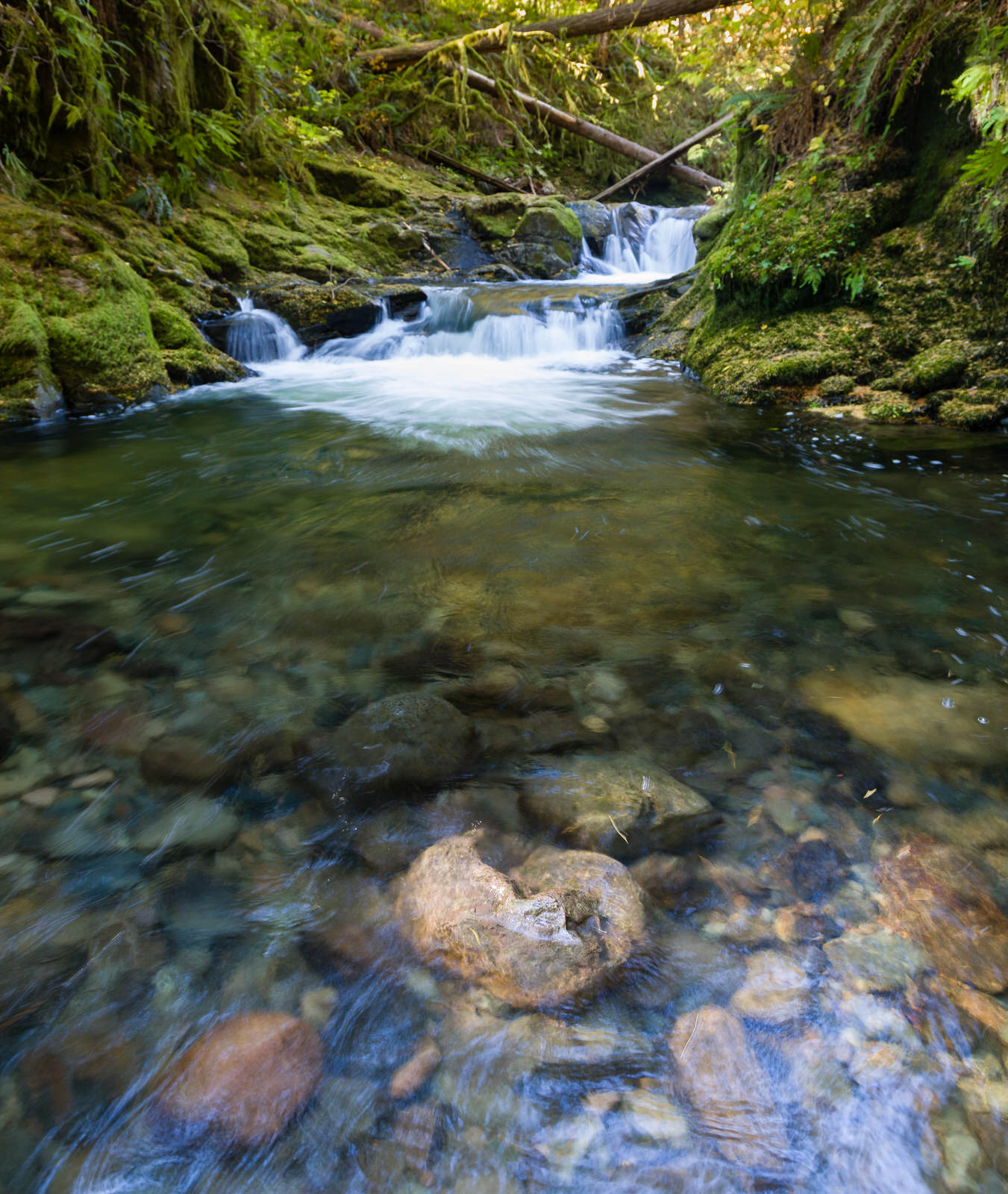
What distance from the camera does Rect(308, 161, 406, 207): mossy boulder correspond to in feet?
43.6

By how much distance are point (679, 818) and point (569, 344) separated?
8.81 metres

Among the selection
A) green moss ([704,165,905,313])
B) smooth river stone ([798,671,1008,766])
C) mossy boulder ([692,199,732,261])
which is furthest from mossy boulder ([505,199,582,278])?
smooth river stone ([798,671,1008,766])

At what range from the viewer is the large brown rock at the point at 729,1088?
109 centimetres

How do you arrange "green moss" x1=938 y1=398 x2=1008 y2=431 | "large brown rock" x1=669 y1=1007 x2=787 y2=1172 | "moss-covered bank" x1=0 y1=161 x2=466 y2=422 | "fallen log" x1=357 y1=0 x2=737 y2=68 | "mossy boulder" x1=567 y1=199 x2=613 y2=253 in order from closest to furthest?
"large brown rock" x1=669 y1=1007 x2=787 y2=1172 < "green moss" x1=938 y1=398 x2=1008 y2=431 < "moss-covered bank" x1=0 y1=161 x2=466 y2=422 < "fallen log" x1=357 y1=0 x2=737 y2=68 < "mossy boulder" x1=567 y1=199 x2=613 y2=253

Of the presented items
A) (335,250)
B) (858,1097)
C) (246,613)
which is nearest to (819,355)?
(246,613)

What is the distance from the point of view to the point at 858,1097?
3.75 ft

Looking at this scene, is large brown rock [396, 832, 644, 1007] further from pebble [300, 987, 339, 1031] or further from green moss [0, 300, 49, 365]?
green moss [0, 300, 49, 365]

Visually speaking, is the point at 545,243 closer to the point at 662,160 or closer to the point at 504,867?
the point at 662,160

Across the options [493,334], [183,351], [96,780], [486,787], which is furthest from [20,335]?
[486,787]

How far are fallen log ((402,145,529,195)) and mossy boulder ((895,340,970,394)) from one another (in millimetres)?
13756

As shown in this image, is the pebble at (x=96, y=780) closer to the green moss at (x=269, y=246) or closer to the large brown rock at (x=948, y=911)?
the large brown rock at (x=948, y=911)

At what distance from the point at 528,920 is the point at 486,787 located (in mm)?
476

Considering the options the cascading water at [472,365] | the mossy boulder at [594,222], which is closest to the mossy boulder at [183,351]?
the cascading water at [472,365]

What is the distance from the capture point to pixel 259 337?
861 cm
